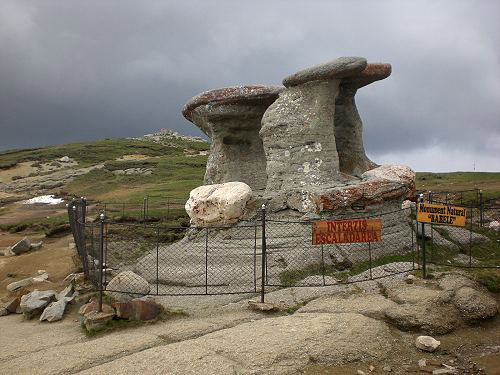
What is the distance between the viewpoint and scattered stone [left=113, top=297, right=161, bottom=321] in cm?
845

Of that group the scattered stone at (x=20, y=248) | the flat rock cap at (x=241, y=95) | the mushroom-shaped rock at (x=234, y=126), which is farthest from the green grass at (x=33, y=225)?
the flat rock cap at (x=241, y=95)

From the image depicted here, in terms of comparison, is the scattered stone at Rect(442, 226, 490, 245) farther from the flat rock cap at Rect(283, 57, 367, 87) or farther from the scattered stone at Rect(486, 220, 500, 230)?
the flat rock cap at Rect(283, 57, 367, 87)

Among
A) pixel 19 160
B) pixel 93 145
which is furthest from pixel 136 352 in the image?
pixel 93 145

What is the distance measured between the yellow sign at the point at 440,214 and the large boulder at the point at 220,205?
17.2ft

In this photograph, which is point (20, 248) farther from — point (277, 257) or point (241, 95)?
point (277, 257)

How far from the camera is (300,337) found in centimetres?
697

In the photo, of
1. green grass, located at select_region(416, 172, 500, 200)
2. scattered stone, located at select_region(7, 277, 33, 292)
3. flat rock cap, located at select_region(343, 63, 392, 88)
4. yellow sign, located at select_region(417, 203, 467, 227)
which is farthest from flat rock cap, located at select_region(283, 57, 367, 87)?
green grass, located at select_region(416, 172, 500, 200)

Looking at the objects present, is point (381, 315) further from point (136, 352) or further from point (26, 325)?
point (26, 325)

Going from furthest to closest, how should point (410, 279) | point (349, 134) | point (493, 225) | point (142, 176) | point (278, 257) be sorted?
point (142, 176), point (493, 225), point (349, 134), point (278, 257), point (410, 279)

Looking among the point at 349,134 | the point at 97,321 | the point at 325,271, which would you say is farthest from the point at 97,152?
the point at 97,321

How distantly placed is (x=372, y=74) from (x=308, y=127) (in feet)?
11.1

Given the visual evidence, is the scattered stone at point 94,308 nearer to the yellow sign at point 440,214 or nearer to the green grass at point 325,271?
the green grass at point 325,271

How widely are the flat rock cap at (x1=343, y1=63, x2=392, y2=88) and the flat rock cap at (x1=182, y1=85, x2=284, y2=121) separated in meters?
2.37

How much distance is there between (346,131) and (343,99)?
1075mm
